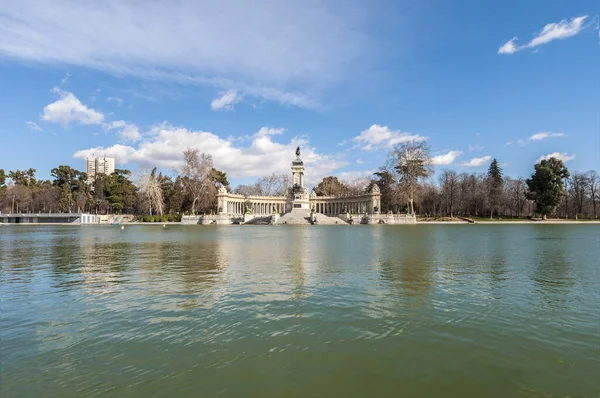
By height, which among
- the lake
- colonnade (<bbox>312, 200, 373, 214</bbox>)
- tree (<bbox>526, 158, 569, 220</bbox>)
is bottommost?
the lake

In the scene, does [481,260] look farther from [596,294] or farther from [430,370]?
[430,370]

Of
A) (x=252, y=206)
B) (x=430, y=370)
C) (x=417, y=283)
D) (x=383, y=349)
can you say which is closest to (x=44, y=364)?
(x=383, y=349)

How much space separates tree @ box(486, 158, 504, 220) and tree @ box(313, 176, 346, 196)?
→ 4279 cm

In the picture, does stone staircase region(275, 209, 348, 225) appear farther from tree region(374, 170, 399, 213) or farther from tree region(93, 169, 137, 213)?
tree region(93, 169, 137, 213)

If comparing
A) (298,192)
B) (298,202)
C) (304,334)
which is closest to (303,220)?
(298,202)

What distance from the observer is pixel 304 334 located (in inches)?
285

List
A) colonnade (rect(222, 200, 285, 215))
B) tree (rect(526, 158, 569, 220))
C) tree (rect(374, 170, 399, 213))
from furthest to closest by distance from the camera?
colonnade (rect(222, 200, 285, 215)) < tree (rect(374, 170, 399, 213)) < tree (rect(526, 158, 569, 220))

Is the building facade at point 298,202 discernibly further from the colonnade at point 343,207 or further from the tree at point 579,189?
the tree at point 579,189

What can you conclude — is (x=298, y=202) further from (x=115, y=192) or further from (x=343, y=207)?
(x=115, y=192)

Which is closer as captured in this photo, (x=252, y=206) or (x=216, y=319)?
(x=216, y=319)

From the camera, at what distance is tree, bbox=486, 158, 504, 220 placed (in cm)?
8644

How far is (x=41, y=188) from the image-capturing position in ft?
339

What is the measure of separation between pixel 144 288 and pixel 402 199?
234 feet

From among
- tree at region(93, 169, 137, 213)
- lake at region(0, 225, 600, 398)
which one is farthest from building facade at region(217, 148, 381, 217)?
lake at region(0, 225, 600, 398)
